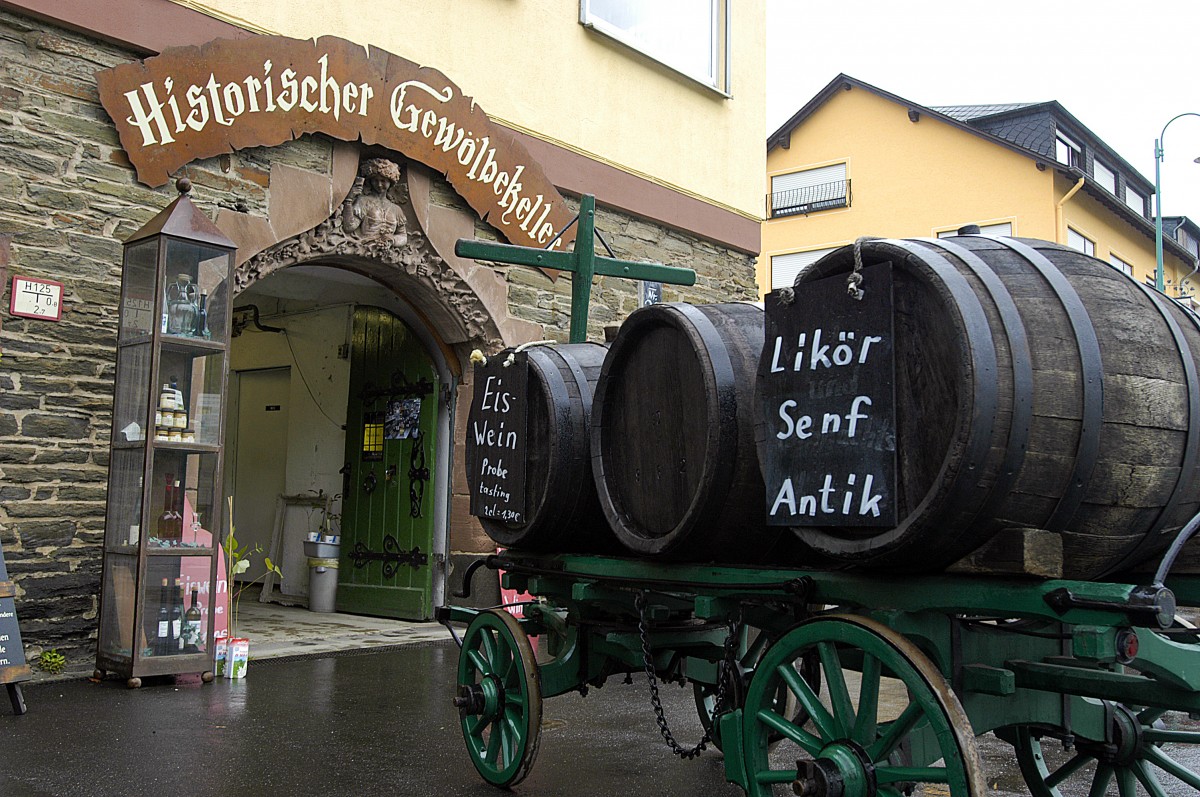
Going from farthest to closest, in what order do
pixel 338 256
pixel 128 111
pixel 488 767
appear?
1. pixel 338 256
2. pixel 128 111
3. pixel 488 767

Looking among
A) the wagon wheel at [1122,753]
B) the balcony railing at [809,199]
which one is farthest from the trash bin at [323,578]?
the balcony railing at [809,199]

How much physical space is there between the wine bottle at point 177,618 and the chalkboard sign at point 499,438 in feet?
8.59

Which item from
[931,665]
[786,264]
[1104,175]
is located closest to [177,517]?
[931,665]

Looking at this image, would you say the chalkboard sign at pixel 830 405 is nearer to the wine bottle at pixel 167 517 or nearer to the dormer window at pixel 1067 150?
the wine bottle at pixel 167 517

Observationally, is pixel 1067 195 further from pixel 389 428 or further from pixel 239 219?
pixel 239 219

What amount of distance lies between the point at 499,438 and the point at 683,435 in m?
1.11

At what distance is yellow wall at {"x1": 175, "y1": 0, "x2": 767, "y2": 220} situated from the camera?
8.13 metres

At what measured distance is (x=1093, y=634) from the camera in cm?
239

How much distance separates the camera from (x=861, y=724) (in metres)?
2.71

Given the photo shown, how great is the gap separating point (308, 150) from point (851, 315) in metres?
5.86

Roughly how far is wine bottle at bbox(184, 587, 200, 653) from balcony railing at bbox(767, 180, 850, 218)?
19926mm

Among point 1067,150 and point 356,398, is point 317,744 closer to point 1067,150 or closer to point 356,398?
point 356,398

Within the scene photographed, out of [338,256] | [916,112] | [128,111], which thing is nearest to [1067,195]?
[916,112]

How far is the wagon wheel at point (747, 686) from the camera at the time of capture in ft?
10.7
